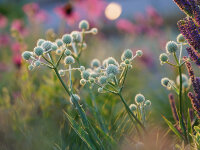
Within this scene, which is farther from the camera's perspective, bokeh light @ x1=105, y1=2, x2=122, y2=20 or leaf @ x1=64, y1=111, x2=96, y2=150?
bokeh light @ x1=105, y1=2, x2=122, y2=20

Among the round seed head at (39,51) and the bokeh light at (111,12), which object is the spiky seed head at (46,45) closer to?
the round seed head at (39,51)

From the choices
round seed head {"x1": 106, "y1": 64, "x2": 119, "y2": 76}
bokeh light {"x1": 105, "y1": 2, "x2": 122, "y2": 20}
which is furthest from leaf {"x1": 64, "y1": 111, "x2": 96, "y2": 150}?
bokeh light {"x1": 105, "y1": 2, "x2": 122, "y2": 20}

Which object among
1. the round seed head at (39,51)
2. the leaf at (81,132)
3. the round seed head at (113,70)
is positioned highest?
the round seed head at (39,51)

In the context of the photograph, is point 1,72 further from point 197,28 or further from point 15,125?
point 197,28

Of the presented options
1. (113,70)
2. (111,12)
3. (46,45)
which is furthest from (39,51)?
(111,12)

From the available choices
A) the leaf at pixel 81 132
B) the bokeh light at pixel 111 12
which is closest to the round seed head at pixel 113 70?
the leaf at pixel 81 132

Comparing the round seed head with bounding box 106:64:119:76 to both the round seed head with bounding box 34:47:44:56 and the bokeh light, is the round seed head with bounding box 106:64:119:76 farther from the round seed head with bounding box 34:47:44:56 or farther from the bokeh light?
the bokeh light

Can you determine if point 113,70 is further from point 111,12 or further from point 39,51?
point 111,12

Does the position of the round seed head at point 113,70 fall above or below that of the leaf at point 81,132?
above

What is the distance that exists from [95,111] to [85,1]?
7.25ft

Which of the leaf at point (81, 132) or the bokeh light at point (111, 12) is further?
the bokeh light at point (111, 12)

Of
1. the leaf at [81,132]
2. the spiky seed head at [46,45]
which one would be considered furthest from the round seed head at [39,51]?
the leaf at [81,132]

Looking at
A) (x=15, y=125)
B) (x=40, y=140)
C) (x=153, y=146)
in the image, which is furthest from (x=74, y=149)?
(x=15, y=125)

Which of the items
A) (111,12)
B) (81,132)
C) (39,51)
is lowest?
(81,132)
